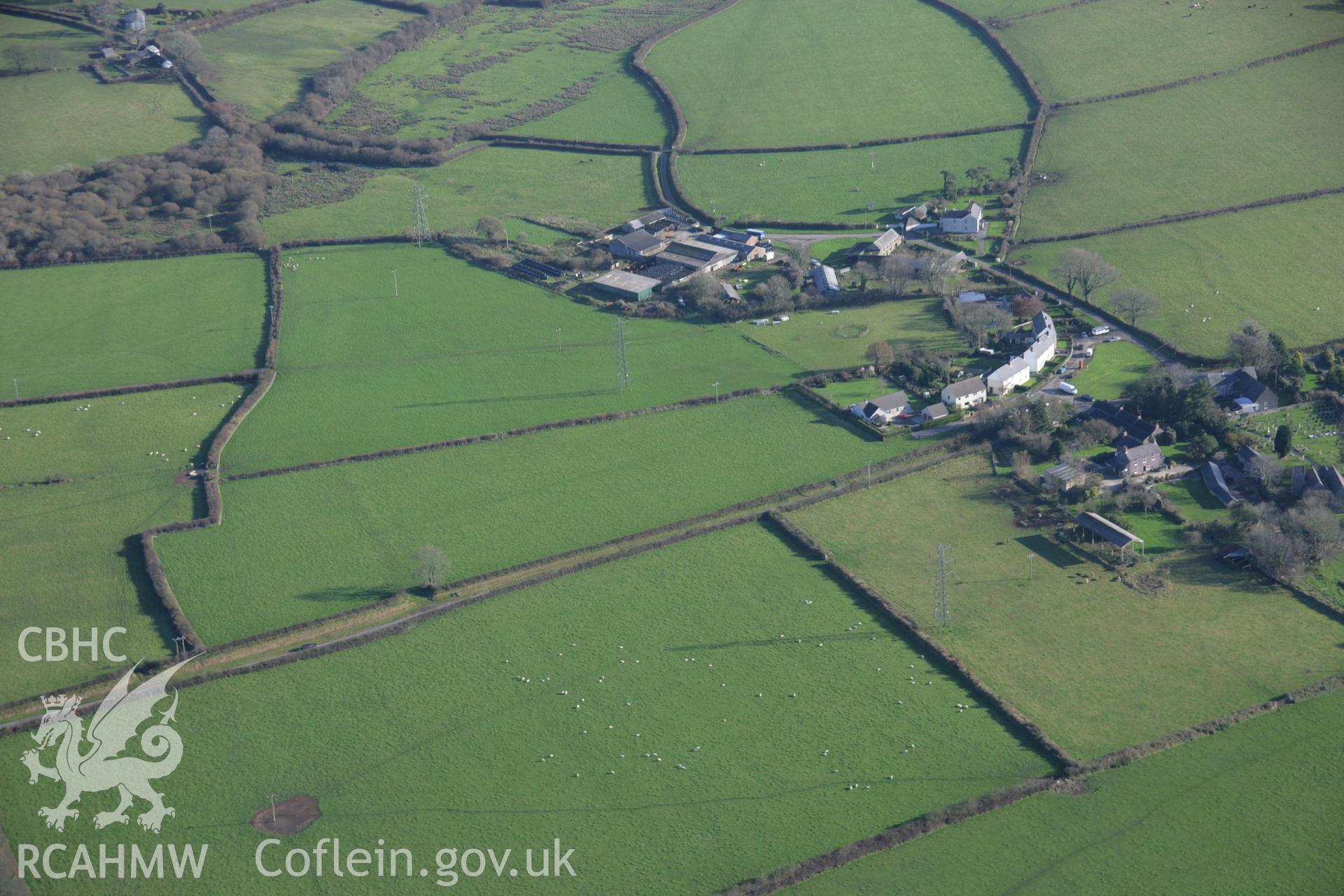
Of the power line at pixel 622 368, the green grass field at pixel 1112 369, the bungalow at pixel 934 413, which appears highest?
the green grass field at pixel 1112 369

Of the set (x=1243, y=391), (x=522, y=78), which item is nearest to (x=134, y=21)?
(x=522, y=78)

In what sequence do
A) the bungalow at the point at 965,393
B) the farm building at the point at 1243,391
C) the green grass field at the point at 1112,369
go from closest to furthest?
the farm building at the point at 1243,391 < the bungalow at the point at 965,393 < the green grass field at the point at 1112,369

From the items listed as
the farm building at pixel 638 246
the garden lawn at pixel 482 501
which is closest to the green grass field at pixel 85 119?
the farm building at pixel 638 246

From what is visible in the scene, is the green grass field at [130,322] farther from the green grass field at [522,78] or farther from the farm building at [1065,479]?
the farm building at [1065,479]

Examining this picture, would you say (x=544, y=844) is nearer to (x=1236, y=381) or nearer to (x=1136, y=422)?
(x=1136, y=422)

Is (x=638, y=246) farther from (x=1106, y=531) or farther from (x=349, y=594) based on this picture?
(x=1106, y=531)

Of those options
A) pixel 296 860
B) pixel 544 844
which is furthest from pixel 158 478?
pixel 544 844
